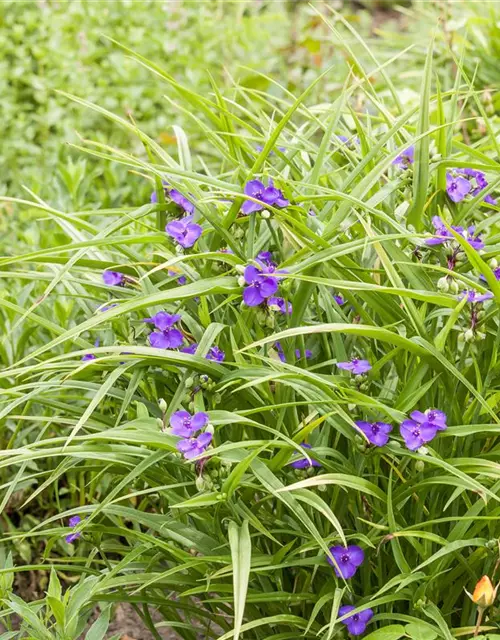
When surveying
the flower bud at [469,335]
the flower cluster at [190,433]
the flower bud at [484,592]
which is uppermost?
the flower bud at [469,335]

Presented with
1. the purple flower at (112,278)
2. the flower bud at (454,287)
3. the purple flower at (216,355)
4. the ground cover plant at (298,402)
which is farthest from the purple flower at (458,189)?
the purple flower at (112,278)

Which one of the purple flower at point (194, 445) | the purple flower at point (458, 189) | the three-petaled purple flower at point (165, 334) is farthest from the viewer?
the purple flower at point (458, 189)

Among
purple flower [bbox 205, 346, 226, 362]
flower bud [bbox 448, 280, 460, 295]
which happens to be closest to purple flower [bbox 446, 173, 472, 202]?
flower bud [bbox 448, 280, 460, 295]

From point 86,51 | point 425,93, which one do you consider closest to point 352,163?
point 425,93

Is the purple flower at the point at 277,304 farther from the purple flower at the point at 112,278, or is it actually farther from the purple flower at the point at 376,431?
the purple flower at the point at 112,278

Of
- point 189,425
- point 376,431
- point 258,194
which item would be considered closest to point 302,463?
point 376,431

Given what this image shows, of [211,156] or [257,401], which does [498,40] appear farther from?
[257,401]
